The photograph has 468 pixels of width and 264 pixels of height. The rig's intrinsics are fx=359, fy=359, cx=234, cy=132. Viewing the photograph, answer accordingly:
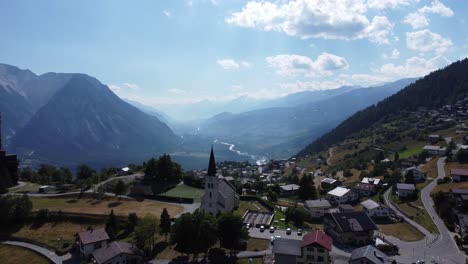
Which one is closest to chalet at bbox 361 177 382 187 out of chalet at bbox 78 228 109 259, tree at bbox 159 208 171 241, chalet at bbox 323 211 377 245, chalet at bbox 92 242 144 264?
chalet at bbox 323 211 377 245

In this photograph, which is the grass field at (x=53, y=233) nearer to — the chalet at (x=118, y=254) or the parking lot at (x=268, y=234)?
the chalet at (x=118, y=254)

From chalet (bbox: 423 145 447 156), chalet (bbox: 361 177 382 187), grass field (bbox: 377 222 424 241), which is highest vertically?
chalet (bbox: 423 145 447 156)

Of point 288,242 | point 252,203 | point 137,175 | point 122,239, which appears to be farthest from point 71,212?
point 288,242

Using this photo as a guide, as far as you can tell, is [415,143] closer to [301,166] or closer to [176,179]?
[301,166]

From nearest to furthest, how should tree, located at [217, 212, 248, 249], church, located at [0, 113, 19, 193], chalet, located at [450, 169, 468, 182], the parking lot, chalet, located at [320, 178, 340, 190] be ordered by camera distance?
tree, located at [217, 212, 248, 249], the parking lot, chalet, located at [450, 169, 468, 182], church, located at [0, 113, 19, 193], chalet, located at [320, 178, 340, 190]

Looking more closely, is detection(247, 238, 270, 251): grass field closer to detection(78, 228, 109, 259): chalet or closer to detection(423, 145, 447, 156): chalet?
detection(78, 228, 109, 259): chalet
